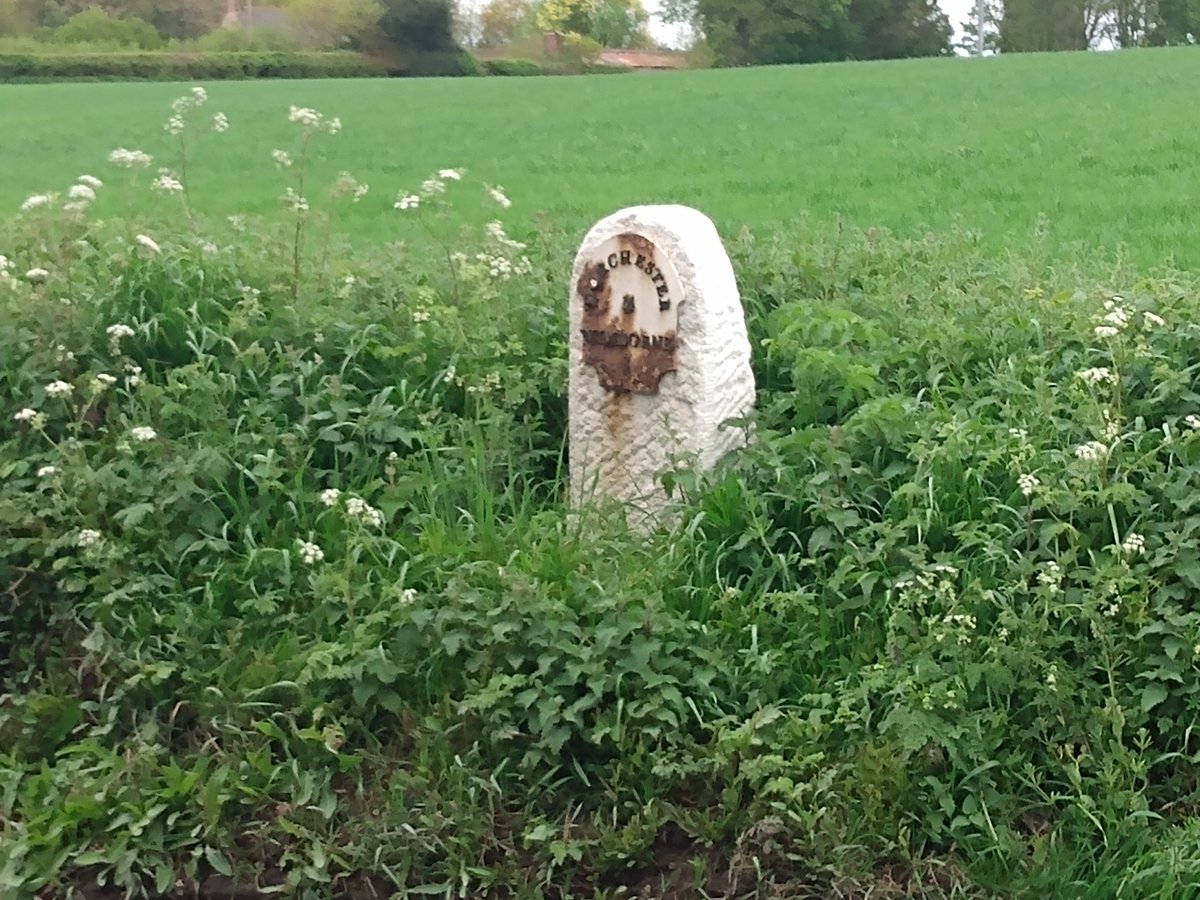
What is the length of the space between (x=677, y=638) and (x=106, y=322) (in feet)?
9.36

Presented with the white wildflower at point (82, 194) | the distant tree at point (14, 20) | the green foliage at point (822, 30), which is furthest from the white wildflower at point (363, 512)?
the distant tree at point (14, 20)

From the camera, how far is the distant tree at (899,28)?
6228cm

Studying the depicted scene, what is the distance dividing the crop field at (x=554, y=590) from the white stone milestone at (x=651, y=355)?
181 mm

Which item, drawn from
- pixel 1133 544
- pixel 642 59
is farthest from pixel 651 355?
pixel 642 59

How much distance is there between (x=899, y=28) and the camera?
208 ft

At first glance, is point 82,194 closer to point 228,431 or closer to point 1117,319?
point 228,431

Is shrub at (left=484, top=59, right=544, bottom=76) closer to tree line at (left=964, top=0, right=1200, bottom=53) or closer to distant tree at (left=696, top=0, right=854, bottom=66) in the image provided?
distant tree at (left=696, top=0, right=854, bottom=66)

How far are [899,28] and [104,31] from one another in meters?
37.0

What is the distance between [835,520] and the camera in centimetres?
393

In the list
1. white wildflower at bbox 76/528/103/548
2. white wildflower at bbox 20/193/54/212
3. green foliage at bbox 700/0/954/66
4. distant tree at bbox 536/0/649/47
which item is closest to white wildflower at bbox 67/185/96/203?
white wildflower at bbox 20/193/54/212

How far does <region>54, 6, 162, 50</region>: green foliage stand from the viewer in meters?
62.1

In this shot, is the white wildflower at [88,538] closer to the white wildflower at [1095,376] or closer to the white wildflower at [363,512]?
the white wildflower at [363,512]

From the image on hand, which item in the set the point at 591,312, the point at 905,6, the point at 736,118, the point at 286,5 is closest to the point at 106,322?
the point at 591,312

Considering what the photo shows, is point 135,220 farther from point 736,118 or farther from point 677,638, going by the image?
point 736,118
